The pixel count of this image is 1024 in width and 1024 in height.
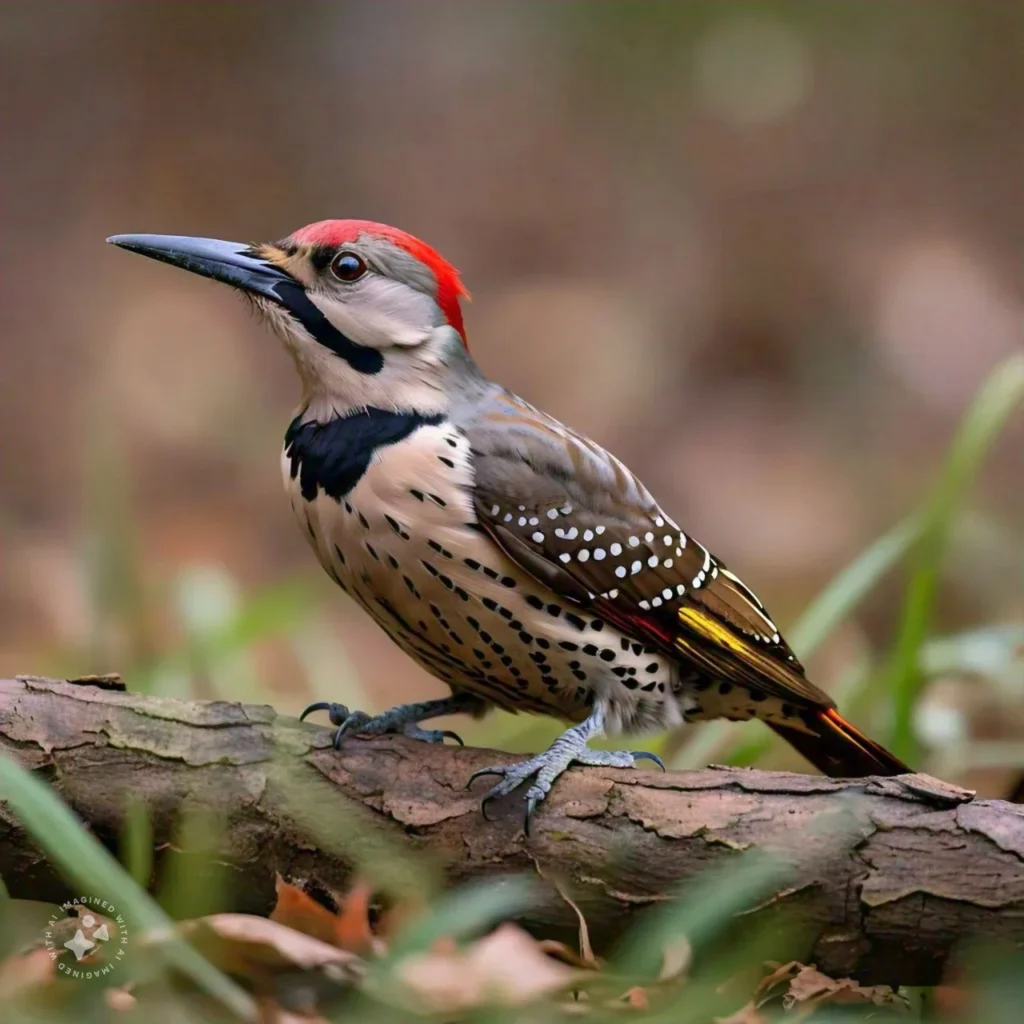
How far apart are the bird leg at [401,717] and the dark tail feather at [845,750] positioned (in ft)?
2.63

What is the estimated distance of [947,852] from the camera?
2654mm

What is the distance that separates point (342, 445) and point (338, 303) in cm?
36

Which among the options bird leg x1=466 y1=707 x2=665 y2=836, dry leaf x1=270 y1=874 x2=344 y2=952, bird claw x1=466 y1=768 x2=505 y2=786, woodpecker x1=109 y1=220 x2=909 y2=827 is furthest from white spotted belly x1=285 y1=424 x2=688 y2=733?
dry leaf x1=270 y1=874 x2=344 y2=952

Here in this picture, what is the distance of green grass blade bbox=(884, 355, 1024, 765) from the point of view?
4000 mm

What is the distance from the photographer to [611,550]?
10.7ft

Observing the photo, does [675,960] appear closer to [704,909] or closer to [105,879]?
[704,909]

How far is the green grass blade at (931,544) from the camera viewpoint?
4000mm

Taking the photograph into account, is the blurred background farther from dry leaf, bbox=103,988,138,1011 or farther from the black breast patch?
dry leaf, bbox=103,988,138,1011

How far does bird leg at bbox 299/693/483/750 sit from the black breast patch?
51 centimetres

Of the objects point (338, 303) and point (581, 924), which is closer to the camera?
point (581, 924)

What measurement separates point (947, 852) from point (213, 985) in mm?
1394

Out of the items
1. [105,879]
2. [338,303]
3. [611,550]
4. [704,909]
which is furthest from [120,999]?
[338,303]

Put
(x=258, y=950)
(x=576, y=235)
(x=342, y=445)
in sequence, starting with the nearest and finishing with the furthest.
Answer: (x=258, y=950)
(x=342, y=445)
(x=576, y=235)

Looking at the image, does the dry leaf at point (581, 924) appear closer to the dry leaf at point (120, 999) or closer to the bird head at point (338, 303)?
the dry leaf at point (120, 999)
